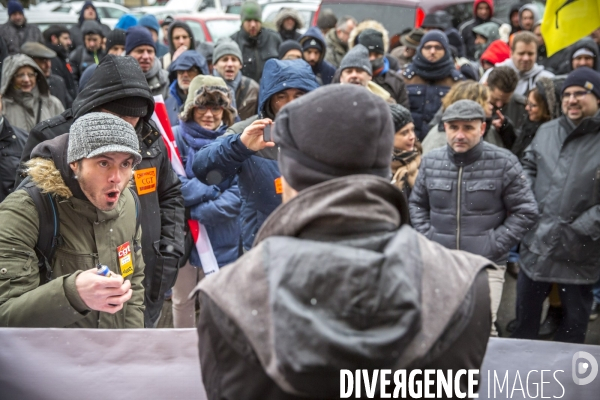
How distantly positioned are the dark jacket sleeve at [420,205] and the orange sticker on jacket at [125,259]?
106 inches

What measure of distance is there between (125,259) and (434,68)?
552 centimetres

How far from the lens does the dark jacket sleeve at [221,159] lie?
4570mm

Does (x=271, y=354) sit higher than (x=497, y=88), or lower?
higher

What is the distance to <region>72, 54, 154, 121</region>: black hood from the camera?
13.6 ft

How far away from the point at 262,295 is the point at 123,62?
300 cm

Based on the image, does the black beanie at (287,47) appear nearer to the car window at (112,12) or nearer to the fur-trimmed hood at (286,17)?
the fur-trimmed hood at (286,17)

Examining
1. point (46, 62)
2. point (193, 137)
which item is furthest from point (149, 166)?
point (46, 62)

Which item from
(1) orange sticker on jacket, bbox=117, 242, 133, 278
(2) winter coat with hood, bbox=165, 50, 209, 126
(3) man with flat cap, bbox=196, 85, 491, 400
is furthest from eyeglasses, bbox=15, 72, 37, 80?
(3) man with flat cap, bbox=196, 85, 491, 400

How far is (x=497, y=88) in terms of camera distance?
7586 mm

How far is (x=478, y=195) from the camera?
5406mm

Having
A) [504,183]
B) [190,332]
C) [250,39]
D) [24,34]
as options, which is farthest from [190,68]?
[24,34]

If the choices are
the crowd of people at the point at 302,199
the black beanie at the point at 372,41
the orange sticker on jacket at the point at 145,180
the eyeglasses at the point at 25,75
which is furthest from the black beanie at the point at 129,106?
the black beanie at the point at 372,41

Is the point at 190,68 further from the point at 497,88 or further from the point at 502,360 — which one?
the point at 502,360

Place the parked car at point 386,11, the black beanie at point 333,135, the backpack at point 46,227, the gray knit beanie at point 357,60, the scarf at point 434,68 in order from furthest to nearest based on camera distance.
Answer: the parked car at point 386,11
the scarf at point 434,68
the gray knit beanie at point 357,60
the backpack at point 46,227
the black beanie at point 333,135
